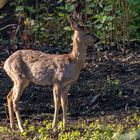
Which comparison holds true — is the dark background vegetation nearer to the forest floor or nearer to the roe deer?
the forest floor

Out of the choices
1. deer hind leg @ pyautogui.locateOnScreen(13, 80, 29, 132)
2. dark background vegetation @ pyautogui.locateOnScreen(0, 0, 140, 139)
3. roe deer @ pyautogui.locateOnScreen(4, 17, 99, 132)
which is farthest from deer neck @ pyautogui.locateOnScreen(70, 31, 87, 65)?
dark background vegetation @ pyautogui.locateOnScreen(0, 0, 140, 139)

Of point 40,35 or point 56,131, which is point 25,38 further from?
point 56,131

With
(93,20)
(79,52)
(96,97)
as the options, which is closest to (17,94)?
(79,52)

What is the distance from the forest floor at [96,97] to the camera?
8250 millimetres

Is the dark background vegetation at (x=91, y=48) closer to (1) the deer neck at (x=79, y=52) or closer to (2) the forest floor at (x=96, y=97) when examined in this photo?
(2) the forest floor at (x=96, y=97)

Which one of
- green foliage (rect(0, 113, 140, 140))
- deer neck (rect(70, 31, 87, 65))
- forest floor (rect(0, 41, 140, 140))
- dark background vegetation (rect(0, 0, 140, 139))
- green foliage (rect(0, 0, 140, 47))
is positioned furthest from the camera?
green foliage (rect(0, 0, 140, 47))

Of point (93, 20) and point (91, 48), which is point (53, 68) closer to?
point (91, 48)

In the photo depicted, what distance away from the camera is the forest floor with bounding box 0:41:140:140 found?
8250 mm

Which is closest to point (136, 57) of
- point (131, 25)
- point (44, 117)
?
point (131, 25)

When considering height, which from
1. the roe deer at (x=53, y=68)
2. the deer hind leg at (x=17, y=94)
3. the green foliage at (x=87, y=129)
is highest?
the roe deer at (x=53, y=68)

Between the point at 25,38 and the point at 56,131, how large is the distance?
4859mm

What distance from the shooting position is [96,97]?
9188 millimetres

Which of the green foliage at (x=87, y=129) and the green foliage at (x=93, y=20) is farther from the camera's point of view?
the green foliage at (x=93, y=20)

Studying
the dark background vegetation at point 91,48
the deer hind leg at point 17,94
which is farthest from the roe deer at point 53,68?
the dark background vegetation at point 91,48
